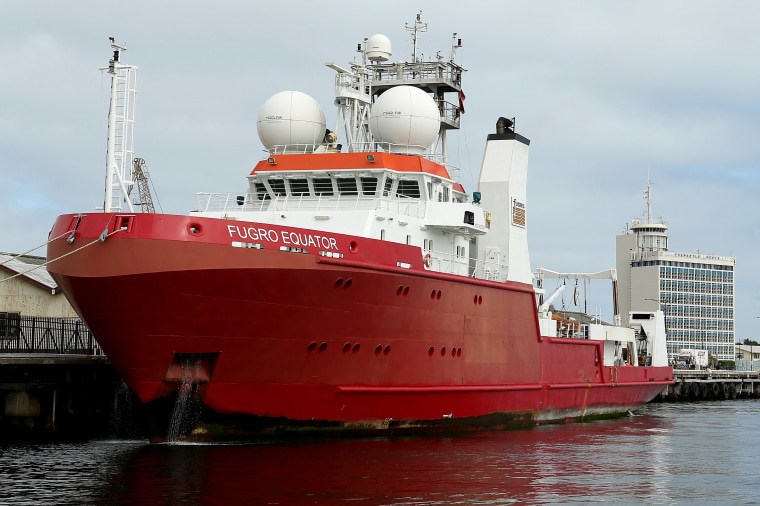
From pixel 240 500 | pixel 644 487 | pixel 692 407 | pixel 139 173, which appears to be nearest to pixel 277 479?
pixel 240 500

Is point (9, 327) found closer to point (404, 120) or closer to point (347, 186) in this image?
point (347, 186)

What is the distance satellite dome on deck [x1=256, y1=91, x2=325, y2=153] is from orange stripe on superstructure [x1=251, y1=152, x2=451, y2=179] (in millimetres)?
912

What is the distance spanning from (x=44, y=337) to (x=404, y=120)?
1094 cm

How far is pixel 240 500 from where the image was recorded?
46.3 feet

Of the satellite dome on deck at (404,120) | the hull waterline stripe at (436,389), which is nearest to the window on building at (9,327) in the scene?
the hull waterline stripe at (436,389)

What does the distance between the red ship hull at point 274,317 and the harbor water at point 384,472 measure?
0.98 m

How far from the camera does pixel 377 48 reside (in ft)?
94.0

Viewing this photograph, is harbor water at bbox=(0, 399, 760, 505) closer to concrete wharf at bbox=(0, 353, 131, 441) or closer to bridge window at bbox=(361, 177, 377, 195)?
concrete wharf at bbox=(0, 353, 131, 441)

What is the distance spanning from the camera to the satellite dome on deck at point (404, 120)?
24.6 metres

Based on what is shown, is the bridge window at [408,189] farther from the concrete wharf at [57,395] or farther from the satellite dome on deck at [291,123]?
the concrete wharf at [57,395]

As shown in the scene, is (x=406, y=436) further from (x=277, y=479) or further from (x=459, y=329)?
(x=277, y=479)

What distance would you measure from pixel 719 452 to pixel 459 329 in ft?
21.1

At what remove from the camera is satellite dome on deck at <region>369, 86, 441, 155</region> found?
24.6m

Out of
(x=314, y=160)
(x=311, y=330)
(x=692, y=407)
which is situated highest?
(x=314, y=160)
